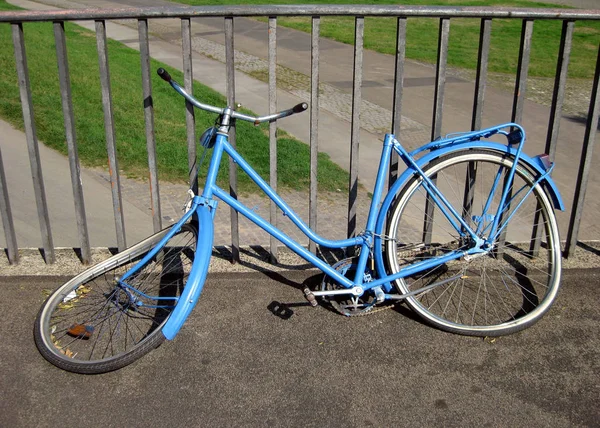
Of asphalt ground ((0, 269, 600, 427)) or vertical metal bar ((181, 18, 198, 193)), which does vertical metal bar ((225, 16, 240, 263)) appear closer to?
vertical metal bar ((181, 18, 198, 193))

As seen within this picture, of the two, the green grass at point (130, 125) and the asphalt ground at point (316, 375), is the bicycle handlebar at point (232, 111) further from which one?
the green grass at point (130, 125)

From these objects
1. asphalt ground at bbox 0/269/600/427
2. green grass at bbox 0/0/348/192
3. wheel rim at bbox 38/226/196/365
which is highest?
Answer: wheel rim at bbox 38/226/196/365

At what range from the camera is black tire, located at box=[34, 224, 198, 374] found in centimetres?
342

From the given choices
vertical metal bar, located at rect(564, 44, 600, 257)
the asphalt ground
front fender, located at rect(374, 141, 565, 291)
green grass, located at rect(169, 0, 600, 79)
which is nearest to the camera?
the asphalt ground

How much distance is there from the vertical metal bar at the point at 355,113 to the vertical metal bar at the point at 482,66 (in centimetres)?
65

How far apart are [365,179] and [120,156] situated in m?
2.77

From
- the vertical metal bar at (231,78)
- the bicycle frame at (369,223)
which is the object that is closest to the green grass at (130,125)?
the vertical metal bar at (231,78)

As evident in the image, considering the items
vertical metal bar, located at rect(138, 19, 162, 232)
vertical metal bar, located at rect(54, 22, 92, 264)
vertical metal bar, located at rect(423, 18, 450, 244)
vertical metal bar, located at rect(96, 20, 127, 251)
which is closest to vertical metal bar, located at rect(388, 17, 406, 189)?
vertical metal bar, located at rect(423, 18, 450, 244)

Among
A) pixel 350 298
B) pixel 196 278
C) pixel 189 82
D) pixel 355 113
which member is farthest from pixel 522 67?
pixel 196 278

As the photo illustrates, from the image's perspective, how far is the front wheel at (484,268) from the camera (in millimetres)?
3775

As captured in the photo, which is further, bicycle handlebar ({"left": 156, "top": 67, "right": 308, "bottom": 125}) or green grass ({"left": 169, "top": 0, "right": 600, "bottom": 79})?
green grass ({"left": 169, "top": 0, "right": 600, "bottom": 79})

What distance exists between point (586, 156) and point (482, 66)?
0.90 m

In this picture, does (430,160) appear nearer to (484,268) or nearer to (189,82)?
(484,268)

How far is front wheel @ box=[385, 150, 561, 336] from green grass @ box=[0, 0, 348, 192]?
11.4ft
